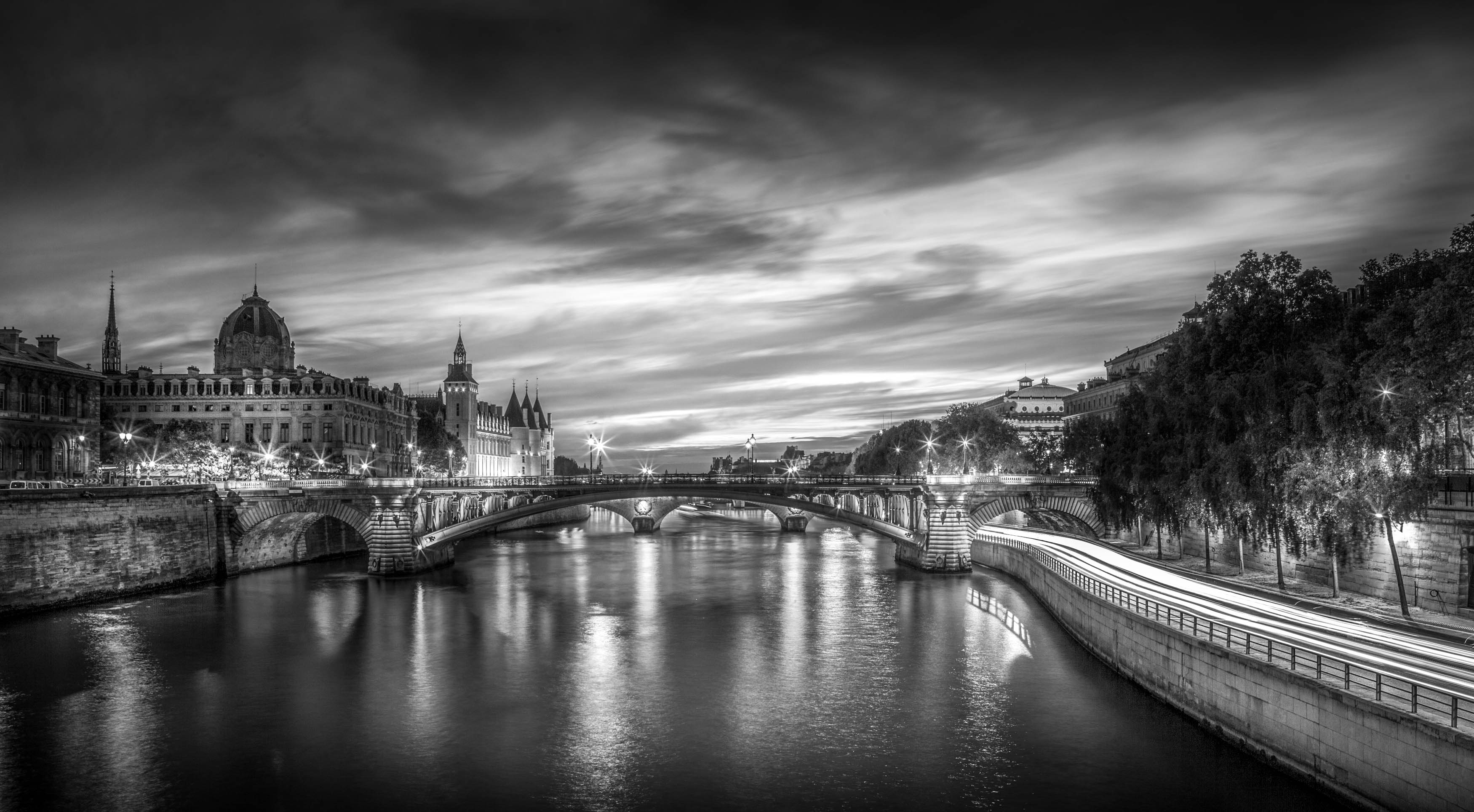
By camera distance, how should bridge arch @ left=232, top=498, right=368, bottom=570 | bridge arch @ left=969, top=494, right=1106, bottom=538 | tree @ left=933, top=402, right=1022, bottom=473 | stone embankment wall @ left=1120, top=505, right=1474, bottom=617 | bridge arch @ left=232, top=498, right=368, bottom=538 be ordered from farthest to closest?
tree @ left=933, top=402, right=1022, bottom=473, bridge arch @ left=232, top=498, right=368, bottom=570, bridge arch @ left=232, top=498, right=368, bottom=538, bridge arch @ left=969, top=494, right=1106, bottom=538, stone embankment wall @ left=1120, top=505, right=1474, bottom=617

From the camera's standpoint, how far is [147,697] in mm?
37281

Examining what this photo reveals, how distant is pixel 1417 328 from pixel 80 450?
101 m

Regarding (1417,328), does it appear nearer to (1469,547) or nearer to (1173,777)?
(1469,547)

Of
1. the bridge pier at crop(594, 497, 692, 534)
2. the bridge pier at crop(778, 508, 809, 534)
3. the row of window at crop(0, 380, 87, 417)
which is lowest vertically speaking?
the bridge pier at crop(778, 508, 809, 534)

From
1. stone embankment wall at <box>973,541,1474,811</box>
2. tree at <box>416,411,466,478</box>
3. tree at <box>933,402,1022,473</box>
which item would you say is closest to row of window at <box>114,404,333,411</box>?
tree at <box>416,411,466,478</box>

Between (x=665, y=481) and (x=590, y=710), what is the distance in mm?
51172

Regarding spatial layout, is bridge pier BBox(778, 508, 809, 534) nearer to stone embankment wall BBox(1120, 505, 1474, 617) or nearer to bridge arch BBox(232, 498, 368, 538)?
bridge arch BBox(232, 498, 368, 538)

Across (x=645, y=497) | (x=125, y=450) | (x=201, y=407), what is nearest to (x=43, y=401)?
(x=125, y=450)

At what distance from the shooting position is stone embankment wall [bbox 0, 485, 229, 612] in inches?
2136

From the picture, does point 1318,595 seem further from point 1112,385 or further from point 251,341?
point 251,341

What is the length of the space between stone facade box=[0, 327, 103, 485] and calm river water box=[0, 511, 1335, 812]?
122 ft

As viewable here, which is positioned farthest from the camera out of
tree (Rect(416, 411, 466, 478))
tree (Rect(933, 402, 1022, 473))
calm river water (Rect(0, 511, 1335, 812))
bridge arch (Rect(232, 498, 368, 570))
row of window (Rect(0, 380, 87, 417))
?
tree (Rect(416, 411, 466, 478))

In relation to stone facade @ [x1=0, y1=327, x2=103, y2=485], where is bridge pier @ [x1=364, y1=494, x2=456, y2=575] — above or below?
below

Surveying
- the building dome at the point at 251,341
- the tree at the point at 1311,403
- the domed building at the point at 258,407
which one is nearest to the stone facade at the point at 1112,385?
the tree at the point at 1311,403
